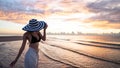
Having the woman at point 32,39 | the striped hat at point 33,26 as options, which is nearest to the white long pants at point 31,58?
the woman at point 32,39

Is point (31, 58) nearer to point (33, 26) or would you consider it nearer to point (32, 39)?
point (32, 39)

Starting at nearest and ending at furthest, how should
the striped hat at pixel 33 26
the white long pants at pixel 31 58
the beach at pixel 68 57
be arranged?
the striped hat at pixel 33 26
the white long pants at pixel 31 58
the beach at pixel 68 57

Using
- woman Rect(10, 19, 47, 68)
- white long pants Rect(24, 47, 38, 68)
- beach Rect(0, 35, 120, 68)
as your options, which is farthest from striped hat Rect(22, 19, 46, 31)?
beach Rect(0, 35, 120, 68)

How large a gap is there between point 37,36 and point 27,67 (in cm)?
80

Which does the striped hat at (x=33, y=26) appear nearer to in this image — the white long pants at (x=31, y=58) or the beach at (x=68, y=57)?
the white long pants at (x=31, y=58)

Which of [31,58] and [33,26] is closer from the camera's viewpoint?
[33,26]

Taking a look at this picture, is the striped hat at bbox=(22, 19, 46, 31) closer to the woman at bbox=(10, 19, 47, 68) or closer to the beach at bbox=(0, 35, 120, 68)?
the woman at bbox=(10, 19, 47, 68)

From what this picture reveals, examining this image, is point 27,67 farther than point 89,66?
No

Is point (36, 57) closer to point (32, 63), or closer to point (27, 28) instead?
point (32, 63)

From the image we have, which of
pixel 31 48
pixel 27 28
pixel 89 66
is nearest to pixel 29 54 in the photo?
pixel 31 48

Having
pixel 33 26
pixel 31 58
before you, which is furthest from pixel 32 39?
pixel 31 58

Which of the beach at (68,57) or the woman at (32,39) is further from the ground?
the woman at (32,39)

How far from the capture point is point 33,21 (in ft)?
17.5

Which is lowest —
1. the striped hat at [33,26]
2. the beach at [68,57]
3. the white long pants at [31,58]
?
the beach at [68,57]
